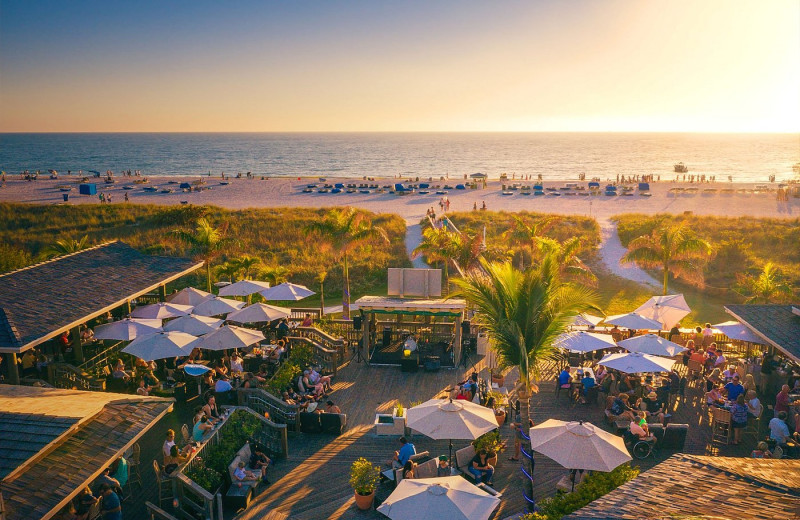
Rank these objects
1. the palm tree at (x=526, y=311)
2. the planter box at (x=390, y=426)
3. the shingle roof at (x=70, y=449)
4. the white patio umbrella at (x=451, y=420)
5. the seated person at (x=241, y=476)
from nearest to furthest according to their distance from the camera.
→ the shingle roof at (x=70, y=449) → the palm tree at (x=526, y=311) → the seated person at (x=241, y=476) → the white patio umbrella at (x=451, y=420) → the planter box at (x=390, y=426)

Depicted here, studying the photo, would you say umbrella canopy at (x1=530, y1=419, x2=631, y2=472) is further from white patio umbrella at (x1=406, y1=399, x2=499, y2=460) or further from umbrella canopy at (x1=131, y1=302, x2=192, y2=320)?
umbrella canopy at (x1=131, y1=302, x2=192, y2=320)

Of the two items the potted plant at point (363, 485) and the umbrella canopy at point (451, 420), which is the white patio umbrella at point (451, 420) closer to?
the umbrella canopy at point (451, 420)

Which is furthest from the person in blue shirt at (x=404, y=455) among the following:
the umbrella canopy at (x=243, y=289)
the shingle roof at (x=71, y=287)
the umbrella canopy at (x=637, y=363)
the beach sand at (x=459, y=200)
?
the beach sand at (x=459, y=200)

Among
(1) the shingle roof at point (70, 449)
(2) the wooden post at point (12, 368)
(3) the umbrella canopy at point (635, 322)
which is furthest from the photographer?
(3) the umbrella canopy at point (635, 322)

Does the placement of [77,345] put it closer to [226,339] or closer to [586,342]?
[226,339]

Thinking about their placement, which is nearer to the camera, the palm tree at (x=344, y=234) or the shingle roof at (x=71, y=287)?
the shingle roof at (x=71, y=287)

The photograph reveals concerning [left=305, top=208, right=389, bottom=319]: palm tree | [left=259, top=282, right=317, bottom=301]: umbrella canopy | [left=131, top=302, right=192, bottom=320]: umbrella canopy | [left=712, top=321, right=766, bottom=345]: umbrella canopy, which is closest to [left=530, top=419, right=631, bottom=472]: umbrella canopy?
[left=712, top=321, right=766, bottom=345]: umbrella canopy

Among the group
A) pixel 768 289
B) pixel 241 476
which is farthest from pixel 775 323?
pixel 241 476
